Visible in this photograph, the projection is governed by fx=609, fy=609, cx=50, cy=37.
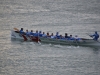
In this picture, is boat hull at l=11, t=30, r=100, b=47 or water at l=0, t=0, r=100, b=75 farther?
boat hull at l=11, t=30, r=100, b=47

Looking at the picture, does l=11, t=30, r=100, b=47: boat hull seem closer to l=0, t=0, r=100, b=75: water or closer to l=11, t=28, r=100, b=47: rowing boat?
l=11, t=28, r=100, b=47: rowing boat

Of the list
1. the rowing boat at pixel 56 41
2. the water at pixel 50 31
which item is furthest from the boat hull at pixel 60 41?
the water at pixel 50 31

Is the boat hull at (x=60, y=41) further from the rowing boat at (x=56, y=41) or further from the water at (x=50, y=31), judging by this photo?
the water at (x=50, y=31)

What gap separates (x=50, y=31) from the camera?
83.4 meters

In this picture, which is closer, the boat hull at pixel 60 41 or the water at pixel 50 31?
the water at pixel 50 31

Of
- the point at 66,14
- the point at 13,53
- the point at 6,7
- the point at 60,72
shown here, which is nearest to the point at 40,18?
the point at 66,14

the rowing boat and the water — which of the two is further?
the rowing boat

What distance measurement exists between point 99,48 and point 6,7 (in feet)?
115

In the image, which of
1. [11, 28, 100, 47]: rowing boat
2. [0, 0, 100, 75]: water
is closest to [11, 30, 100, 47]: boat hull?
[11, 28, 100, 47]: rowing boat

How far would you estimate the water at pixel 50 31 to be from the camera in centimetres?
6750

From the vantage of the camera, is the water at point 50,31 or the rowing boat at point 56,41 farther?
the rowing boat at point 56,41

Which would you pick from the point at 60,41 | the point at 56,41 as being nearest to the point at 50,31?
the point at 56,41

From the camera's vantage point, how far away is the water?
221 ft

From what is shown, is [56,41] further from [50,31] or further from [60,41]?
[50,31]
